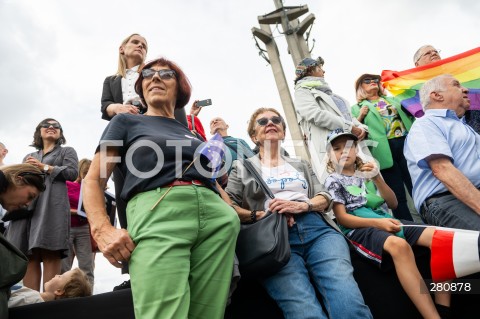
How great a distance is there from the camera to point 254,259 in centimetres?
220

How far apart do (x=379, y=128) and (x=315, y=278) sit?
2.49 metres

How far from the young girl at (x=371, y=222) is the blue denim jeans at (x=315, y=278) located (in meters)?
0.24

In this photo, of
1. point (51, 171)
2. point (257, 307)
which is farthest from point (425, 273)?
point (51, 171)

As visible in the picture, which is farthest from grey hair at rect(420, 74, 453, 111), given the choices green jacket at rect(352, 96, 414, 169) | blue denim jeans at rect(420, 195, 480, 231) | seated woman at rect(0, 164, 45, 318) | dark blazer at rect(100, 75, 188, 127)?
seated woman at rect(0, 164, 45, 318)

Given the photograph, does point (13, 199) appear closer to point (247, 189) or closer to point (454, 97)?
point (247, 189)

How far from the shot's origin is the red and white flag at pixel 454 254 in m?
2.38

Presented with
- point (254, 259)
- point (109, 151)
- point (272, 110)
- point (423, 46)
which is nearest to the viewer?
point (109, 151)

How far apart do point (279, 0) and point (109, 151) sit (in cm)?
994

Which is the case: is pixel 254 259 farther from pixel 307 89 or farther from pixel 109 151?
pixel 307 89

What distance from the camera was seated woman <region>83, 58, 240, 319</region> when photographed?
1.59 m

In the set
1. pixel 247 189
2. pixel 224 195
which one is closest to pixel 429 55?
pixel 247 189

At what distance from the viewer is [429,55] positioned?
5.23 m

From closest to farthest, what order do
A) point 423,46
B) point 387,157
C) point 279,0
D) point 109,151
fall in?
1. point 109,151
2. point 387,157
3. point 423,46
4. point 279,0

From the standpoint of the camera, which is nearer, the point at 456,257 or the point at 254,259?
the point at 254,259
